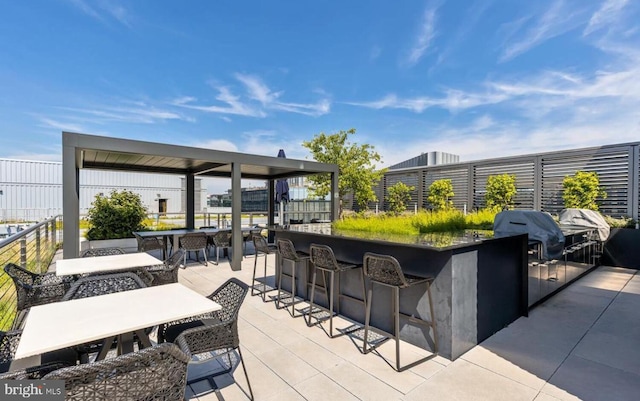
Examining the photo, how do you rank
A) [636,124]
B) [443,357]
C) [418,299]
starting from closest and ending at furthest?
[443,357]
[418,299]
[636,124]

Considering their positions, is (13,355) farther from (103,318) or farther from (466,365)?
(466,365)

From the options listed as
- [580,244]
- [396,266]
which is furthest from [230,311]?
[580,244]

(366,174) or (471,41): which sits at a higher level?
(471,41)

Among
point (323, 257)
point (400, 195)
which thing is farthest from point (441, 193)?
point (323, 257)

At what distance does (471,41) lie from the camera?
8.74m

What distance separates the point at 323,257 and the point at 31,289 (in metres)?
2.96

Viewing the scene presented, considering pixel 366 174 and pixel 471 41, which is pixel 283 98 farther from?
pixel 471 41

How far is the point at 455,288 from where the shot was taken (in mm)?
2863

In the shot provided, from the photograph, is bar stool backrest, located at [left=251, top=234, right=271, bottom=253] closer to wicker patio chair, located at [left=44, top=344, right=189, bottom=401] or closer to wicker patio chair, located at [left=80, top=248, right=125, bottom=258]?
wicker patio chair, located at [left=80, top=248, right=125, bottom=258]

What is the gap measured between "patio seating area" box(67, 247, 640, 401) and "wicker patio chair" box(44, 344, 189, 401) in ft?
3.70

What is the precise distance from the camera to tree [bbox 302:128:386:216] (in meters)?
13.6

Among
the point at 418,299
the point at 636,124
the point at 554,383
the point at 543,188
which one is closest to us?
the point at 554,383

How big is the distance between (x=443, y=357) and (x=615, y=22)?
7.98 meters

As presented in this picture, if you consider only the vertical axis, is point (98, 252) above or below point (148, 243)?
above
